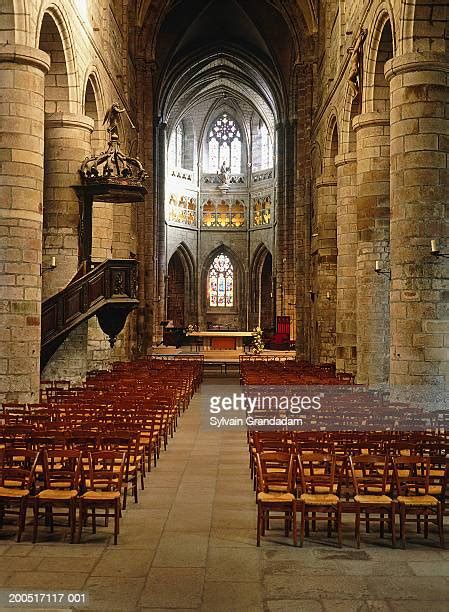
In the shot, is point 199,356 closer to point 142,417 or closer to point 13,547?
point 142,417

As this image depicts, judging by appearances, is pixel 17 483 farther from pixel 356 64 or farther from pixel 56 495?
pixel 356 64

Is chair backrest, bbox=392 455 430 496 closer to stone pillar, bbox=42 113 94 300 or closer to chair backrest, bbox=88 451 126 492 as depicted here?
chair backrest, bbox=88 451 126 492

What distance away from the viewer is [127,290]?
18688mm

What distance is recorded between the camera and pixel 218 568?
6.48 m

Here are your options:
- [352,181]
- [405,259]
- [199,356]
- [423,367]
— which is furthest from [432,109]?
[199,356]

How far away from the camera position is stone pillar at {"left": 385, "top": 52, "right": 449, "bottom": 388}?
14.4 metres

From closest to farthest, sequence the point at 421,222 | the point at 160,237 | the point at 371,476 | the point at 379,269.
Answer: the point at 371,476
the point at 421,222
the point at 379,269
the point at 160,237

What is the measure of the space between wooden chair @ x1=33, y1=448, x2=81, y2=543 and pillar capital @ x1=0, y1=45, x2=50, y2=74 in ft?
28.8

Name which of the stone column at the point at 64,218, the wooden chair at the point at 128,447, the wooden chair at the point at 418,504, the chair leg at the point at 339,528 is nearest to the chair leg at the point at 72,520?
the wooden chair at the point at 128,447

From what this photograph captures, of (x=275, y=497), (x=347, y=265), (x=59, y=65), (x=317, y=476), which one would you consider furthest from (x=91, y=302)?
(x=275, y=497)

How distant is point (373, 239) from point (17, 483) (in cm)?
1320

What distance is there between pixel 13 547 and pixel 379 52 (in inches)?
625

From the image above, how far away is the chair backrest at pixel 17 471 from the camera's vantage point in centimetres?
749

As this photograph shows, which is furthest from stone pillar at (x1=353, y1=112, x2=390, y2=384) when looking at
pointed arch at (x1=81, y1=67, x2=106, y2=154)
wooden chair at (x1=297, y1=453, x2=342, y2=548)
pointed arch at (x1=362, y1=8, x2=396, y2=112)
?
wooden chair at (x1=297, y1=453, x2=342, y2=548)
